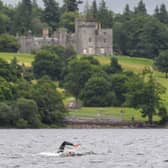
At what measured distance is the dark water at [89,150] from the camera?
2891 inches

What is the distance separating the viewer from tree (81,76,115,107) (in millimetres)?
161500

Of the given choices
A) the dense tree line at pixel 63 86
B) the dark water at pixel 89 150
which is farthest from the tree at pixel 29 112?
the dark water at pixel 89 150

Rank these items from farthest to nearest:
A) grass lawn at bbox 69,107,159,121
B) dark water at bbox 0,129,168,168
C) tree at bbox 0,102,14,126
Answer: grass lawn at bbox 69,107,159,121
tree at bbox 0,102,14,126
dark water at bbox 0,129,168,168

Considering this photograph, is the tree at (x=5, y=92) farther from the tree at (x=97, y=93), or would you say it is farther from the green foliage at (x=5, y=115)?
the tree at (x=97, y=93)

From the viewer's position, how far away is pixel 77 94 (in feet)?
550

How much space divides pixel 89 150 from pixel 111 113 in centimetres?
6155

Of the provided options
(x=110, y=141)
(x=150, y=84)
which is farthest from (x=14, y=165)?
(x=150, y=84)

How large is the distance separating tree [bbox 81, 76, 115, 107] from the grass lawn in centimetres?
712

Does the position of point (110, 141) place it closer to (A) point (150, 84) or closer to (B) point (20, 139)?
(B) point (20, 139)

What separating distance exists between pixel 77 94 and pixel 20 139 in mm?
63099

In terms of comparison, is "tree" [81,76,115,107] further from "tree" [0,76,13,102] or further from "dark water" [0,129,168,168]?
"dark water" [0,129,168,168]

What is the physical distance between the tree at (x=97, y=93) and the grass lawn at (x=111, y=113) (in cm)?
712

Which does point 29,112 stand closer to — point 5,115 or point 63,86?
point 5,115

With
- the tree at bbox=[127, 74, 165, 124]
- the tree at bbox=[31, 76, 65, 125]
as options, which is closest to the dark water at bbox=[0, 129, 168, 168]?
the tree at bbox=[31, 76, 65, 125]
